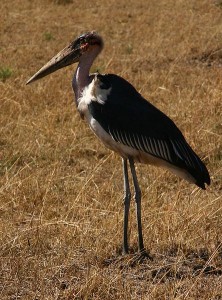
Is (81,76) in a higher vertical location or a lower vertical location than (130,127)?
higher

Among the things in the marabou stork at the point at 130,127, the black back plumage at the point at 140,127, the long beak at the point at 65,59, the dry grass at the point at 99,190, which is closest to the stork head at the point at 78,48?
the long beak at the point at 65,59

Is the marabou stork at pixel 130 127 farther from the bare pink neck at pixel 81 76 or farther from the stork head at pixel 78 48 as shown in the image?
the stork head at pixel 78 48

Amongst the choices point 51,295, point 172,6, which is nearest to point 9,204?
point 51,295

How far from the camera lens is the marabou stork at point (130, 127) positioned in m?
4.32

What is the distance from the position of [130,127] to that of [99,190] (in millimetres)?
1397

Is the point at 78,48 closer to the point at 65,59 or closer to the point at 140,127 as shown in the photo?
the point at 65,59

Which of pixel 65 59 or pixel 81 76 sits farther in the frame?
pixel 65 59

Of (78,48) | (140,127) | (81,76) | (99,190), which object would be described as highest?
(78,48)

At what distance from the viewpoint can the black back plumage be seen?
433cm

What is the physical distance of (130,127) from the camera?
4.38 metres

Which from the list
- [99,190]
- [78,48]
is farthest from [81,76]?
[99,190]

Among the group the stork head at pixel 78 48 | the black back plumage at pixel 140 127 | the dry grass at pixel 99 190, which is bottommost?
the dry grass at pixel 99 190

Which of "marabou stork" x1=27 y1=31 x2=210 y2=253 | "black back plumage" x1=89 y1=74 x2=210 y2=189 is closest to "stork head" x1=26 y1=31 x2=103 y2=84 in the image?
"marabou stork" x1=27 y1=31 x2=210 y2=253

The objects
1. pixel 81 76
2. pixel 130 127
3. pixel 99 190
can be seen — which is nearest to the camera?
pixel 130 127
